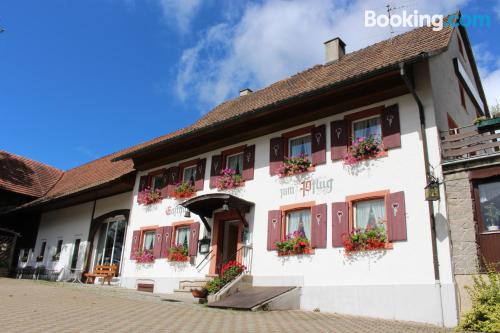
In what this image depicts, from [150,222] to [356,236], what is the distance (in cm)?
882

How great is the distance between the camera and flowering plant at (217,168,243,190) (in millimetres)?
15156

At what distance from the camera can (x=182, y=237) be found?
1645 centimetres

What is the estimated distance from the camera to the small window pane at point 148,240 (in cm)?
1759

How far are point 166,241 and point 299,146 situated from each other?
5997 mm

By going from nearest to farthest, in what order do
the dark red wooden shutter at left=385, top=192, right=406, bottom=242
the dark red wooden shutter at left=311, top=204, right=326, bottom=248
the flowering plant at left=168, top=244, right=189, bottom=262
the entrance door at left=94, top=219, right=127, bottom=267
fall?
the dark red wooden shutter at left=385, top=192, right=406, bottom=242 < the dark red wooden shutter at left=311, top=204, right=326, bottom=248 < the flowering plant at left=168, top=244, right=189, bottom=262 < the entrance door at left=94, top=219, right=127, bottom=267

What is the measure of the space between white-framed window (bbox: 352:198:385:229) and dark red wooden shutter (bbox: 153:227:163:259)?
25.0ft

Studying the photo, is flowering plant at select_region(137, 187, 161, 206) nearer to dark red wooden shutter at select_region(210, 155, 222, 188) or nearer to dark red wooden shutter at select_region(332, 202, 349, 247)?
dark red wooden shutter at select_region(210, 155, 222, 188)

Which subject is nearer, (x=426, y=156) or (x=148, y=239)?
(x=426, y=156)

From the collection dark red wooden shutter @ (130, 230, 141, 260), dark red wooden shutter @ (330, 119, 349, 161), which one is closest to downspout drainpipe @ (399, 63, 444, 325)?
dark red wooden shutter @ (330, 119, 349, 161)

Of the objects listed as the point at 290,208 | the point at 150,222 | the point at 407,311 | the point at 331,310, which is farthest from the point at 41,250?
the point at 407,311

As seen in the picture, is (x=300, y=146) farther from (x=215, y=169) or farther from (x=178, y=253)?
(x=178, y=253)

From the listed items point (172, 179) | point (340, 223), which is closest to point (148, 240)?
point (172, 179)

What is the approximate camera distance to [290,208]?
1339 centimetres

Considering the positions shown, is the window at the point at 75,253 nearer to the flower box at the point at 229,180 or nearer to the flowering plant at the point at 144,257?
the flowering plant at the point at 144,257
